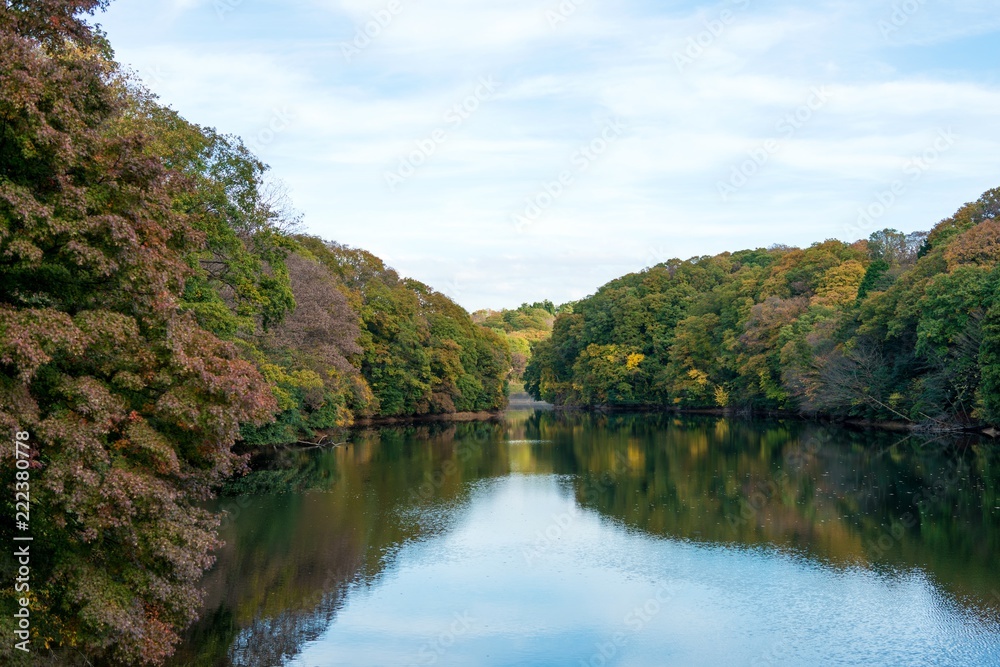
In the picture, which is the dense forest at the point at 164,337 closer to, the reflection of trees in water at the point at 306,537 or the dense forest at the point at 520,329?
the reflection of trees in water at the point at 306,537

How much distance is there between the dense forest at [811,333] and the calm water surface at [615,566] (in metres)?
8.63

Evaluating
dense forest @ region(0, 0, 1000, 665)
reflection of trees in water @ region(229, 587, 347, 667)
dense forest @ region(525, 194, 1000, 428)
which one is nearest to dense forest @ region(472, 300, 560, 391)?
dense forest @ region(525, 194, 1000, 428)

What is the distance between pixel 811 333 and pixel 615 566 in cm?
4332

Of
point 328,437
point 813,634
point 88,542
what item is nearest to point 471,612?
point 813,634

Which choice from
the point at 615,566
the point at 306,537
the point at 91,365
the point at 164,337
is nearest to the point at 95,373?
the point at 91,365

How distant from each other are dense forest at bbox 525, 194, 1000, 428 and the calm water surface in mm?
8628

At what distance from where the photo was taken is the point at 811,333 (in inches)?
2327

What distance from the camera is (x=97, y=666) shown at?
41.9 feet

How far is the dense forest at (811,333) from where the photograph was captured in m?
44.5

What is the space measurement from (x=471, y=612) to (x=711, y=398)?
68270 millimetres

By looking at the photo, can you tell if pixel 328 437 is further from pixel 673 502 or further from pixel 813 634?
pixel 813 634

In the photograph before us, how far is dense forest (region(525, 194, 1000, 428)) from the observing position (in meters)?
44.5

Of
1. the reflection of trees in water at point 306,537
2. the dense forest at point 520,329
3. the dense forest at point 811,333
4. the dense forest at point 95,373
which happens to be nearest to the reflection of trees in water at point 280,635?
the reflection of trees in water at point 306,537

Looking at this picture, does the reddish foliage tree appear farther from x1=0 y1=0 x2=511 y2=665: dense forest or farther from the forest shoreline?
the forest shoreline
